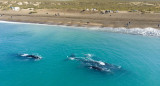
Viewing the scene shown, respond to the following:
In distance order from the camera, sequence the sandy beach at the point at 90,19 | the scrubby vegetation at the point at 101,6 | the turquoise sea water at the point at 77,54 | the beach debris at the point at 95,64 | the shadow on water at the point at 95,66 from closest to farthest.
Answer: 1. the turquoise sea water at the point at 77,54
2. the shadow on water at the point at 95,66
3. the beach debris at the point at 95,64
4. the sandy beach at the point at 90,19
5. the scrubby vegetation at the point at 101,6

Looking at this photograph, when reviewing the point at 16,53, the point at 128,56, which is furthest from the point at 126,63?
the point at 16,53

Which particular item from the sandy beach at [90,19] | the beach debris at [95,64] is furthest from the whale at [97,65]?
the sandy beach at [90,19]

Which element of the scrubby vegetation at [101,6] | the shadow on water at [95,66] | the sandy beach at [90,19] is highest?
the scrubby vegetation at [101,6]

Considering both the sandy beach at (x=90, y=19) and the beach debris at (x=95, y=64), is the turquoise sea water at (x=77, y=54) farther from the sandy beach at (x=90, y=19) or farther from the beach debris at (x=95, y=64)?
the sandy beach at (x=90, y=19)

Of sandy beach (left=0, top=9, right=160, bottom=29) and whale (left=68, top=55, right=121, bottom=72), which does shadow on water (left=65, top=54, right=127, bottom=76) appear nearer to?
whale (left=68, top=55, right=121, bottom=72)

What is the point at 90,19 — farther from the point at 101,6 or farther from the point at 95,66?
the point at 95,66

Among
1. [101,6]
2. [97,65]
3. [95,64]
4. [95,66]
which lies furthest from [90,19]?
[95,66]
